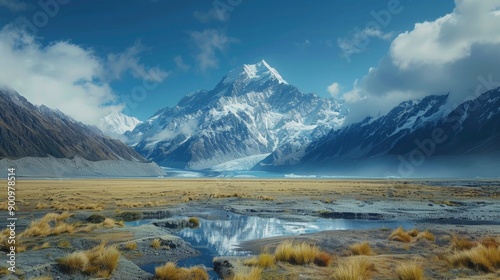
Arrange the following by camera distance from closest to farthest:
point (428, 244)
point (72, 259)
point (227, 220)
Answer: point (72, 259) → point (428, 244) → point (227, 220)

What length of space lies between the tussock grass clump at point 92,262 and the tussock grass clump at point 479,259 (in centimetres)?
1385

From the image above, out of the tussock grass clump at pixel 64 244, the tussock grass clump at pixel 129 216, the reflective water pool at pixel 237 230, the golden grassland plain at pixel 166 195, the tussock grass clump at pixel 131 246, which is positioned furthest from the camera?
the golden grassland plain at pixel 166 195

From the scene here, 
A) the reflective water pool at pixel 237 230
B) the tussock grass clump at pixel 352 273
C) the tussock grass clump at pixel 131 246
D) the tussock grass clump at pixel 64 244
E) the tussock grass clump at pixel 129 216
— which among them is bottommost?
the reflective water pool at pixel 237 230

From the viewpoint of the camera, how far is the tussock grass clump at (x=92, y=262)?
47.3 ft

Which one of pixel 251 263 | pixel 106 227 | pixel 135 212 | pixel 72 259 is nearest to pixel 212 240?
pixel 106 227

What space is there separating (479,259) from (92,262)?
15.3 metres

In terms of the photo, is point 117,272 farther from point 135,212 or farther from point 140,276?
point 135,212

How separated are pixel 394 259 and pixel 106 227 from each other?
20.3 metres

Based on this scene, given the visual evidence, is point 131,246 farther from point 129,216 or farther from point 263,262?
point 129,216

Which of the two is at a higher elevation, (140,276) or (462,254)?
(462,254)

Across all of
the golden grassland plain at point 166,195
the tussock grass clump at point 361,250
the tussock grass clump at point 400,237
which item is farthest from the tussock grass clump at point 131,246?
the golden grassland plain at point 166,195

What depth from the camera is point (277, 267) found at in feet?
51.5

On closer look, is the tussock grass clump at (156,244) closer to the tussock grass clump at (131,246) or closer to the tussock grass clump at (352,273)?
the tussock grass clump at (131,246)

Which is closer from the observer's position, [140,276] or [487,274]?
[487,274]
